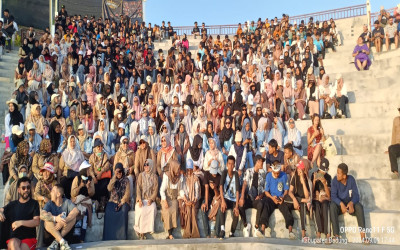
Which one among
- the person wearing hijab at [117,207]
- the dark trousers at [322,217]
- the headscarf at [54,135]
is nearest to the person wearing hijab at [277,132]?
the dark trousers at [322,217]

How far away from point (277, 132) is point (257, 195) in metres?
2.89

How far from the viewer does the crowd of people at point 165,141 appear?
25.0ft

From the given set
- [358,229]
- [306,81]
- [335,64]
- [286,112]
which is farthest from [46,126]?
[335,64]

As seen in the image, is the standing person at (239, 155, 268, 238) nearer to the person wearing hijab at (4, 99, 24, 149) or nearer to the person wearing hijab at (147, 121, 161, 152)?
the person wearing hijab at (147, 121, 161, 152)

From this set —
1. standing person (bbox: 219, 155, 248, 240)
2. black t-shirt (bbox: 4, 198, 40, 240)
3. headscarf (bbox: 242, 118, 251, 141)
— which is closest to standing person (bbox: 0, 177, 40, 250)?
black t-shirt (bbox: 4, 198, 40, 240)

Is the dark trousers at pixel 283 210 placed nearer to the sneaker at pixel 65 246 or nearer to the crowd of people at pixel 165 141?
the crowd of people at pixel 165 141

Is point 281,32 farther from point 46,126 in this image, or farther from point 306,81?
point 46,126

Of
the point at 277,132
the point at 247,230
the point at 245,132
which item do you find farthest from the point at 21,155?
the point at 277,132

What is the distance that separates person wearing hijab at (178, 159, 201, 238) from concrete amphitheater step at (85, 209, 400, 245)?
21cm

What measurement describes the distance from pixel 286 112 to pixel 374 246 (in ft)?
20.4

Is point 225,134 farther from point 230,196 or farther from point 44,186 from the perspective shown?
point 44,186

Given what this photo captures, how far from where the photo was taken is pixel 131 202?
342 inches

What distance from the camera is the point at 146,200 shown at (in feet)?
27.6

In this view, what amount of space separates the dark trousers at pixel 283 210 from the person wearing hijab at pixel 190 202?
1622 mm
